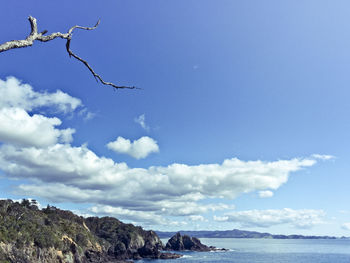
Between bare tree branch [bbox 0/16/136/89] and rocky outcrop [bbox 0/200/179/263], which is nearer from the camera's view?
bare tree branch [bbox 0/16/136/89]

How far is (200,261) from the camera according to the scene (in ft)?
422

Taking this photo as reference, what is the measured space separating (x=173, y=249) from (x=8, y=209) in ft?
389

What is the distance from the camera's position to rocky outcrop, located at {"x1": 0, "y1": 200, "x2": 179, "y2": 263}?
8038 cm

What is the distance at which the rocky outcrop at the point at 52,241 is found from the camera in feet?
264

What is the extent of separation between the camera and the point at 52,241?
300 ft

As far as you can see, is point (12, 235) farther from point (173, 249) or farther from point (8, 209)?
point (173, 249)

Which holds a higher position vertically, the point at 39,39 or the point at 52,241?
the point at 39,39

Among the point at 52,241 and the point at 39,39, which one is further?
the point at 52,241

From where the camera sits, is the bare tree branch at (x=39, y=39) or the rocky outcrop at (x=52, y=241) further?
the rocky outcrop at (x=52, y=241)

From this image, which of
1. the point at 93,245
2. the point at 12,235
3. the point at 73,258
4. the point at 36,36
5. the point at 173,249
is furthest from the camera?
the point at 173,249

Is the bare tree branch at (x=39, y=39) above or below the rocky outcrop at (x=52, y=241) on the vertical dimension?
above

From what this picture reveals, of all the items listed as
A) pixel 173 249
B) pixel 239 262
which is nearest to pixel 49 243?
pixel 239 262

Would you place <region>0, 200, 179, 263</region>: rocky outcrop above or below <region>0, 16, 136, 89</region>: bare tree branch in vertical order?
below

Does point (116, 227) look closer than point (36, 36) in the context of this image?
No
